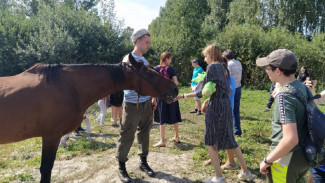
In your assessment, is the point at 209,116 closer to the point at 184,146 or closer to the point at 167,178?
the point at 167,178

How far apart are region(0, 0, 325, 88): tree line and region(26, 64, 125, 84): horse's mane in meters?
10.1

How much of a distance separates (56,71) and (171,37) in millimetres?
20739

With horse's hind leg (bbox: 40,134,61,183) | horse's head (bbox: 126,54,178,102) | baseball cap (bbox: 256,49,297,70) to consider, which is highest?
baseball cap (bbox: 256,49,297,70)

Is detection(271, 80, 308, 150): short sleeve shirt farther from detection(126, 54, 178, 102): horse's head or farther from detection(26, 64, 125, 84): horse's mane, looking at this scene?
detection(26, 64, 125, 84): horse's mane

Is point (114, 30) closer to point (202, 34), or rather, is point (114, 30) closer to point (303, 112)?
point (202, 34)

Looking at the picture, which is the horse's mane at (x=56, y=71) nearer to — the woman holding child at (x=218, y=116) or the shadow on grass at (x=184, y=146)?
the woman holding child at (x=218, y=116)

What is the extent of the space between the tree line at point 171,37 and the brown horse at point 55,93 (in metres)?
10.2

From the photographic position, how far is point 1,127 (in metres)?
2.79

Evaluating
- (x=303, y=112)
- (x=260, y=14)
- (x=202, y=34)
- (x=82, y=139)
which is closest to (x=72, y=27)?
(x=202, y=34)

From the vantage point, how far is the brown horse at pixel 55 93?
2816 millimetres

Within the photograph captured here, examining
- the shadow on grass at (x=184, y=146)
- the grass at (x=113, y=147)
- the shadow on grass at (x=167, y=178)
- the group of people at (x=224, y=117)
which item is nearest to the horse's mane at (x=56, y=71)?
the group of people at (x=224, y=117)

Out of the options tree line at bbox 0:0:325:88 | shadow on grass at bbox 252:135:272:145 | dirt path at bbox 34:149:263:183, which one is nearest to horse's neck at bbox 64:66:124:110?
dirt path at bbox 34:149:263:183

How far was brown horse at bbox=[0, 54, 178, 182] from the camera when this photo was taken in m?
2.82

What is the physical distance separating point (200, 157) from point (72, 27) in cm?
1646
